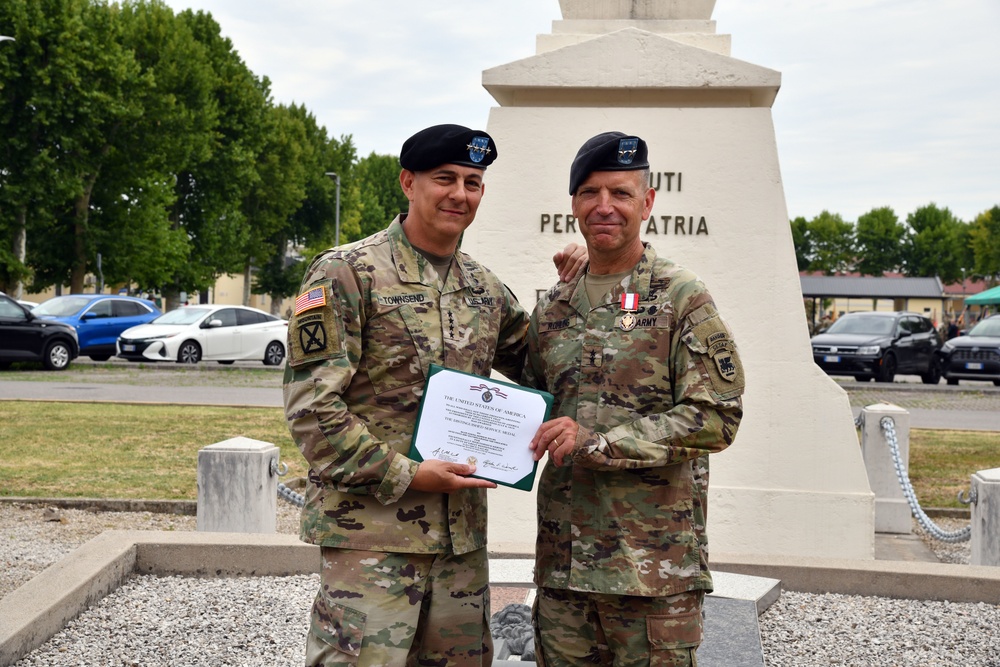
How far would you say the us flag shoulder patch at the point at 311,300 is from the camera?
2.84m

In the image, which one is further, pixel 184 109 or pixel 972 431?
pixel 184 109

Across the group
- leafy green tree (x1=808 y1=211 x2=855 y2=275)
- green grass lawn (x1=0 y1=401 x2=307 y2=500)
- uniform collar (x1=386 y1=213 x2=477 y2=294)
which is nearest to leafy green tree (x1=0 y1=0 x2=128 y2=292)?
green grass lawn (x1=0 y1=401 x2=307 y2=500)

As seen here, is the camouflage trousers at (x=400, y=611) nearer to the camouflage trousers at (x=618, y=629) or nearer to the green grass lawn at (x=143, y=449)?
the camouflage trousers at (x=618, y=629)

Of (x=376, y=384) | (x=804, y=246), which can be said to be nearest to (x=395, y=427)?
(x=376, y=384)

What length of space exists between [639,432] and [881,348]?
2047 cm

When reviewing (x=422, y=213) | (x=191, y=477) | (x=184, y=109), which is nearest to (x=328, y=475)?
(x=422, y=213)

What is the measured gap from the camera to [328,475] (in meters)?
2.80

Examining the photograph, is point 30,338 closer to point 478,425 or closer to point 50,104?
point 50,104

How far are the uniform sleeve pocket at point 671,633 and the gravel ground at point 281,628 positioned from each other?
175cm

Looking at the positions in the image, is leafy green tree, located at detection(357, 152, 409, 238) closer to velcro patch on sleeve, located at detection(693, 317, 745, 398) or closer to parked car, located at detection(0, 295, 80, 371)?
parked car, located at detection(0, 295, 80, 371)

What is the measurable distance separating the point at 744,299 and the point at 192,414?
8.83 metres

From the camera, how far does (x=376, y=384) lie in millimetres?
2939

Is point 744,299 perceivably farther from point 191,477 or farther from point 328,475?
point 191,477

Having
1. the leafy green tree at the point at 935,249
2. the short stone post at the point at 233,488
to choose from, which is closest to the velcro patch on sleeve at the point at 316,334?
the short stone post at the point at 233,488
